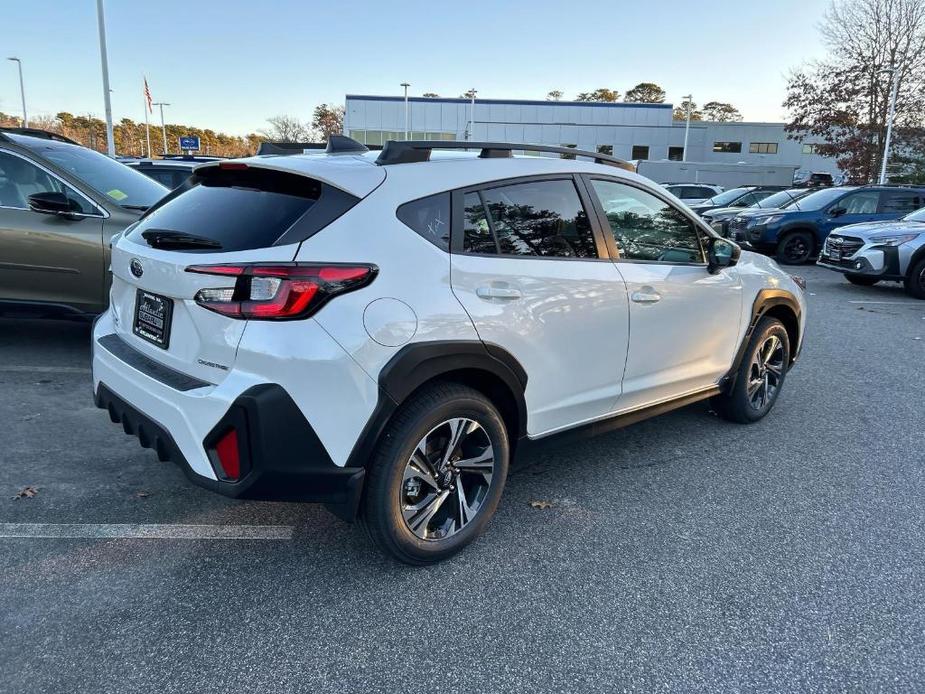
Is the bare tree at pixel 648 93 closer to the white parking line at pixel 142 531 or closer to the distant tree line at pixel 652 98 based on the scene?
the distant tree line at pixel 652 98

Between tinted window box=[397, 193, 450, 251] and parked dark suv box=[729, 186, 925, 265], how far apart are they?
1305cm

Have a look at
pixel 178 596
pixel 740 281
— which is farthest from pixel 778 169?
pixel 178 596

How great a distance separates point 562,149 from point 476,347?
1.31 metres

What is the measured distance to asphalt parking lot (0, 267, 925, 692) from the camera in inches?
Answer: 90.0

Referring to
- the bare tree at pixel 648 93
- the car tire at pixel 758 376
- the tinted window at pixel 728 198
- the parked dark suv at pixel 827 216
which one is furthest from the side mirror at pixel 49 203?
→ the bare tree at pixel 648 93

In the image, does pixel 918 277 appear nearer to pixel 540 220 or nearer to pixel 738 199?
pixel 738 199

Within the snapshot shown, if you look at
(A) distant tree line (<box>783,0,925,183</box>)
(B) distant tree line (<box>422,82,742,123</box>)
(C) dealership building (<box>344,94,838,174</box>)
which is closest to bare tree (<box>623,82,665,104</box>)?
(B) distant tree line (<box>422,82,742,123</box>)

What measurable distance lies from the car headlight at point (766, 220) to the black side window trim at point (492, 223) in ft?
40.2

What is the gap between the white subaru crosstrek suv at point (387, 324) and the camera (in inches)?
93.9

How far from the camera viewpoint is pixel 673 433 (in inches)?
179

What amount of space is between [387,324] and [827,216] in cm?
1419

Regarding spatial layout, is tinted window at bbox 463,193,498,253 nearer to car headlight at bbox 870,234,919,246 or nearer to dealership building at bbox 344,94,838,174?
car headlight at bbox 870,234,919,246

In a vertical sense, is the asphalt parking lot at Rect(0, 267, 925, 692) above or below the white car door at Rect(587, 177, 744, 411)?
below

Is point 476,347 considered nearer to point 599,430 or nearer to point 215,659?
point 599,430
